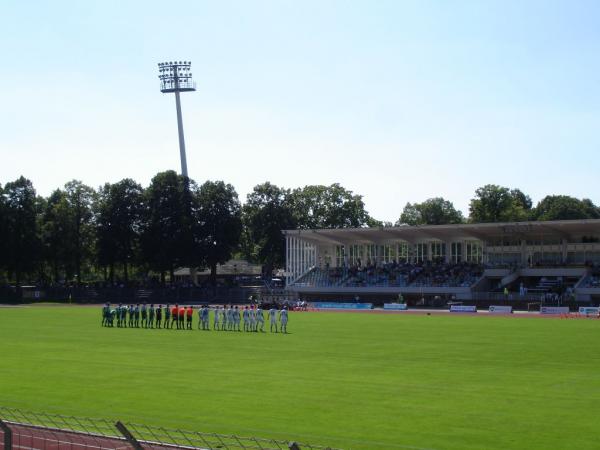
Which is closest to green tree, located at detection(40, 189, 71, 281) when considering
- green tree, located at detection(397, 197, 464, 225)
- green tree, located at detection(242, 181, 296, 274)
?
green tree, located at detection(242, 181, 296, 274)

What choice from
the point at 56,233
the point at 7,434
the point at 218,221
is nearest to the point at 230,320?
the point at 7,434

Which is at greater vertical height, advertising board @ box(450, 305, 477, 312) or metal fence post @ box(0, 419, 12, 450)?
metal fence post @ box(0, 419, 12, 450)

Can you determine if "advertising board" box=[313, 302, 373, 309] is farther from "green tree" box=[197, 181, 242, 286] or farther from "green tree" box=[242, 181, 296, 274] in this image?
"green tree" box=[242, 181, 296, 274]

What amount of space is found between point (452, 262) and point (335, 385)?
64336mm

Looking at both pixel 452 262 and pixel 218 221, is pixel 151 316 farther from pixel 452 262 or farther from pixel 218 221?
pixel 218 221

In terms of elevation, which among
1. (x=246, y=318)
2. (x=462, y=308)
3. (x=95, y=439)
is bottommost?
(x=462, y=308)

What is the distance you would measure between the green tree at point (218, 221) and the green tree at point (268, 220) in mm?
16141

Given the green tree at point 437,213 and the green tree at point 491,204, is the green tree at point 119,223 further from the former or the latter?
the green tree at point 437,213

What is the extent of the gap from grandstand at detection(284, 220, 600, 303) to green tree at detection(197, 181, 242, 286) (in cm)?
1276

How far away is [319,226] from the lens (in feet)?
411

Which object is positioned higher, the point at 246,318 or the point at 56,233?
the point at 56,233

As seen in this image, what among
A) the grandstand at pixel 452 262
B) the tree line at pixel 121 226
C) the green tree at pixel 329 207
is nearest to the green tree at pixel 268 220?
the green tree at pixel 329 207

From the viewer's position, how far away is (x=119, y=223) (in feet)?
323

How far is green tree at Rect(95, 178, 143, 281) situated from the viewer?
9838 cm
